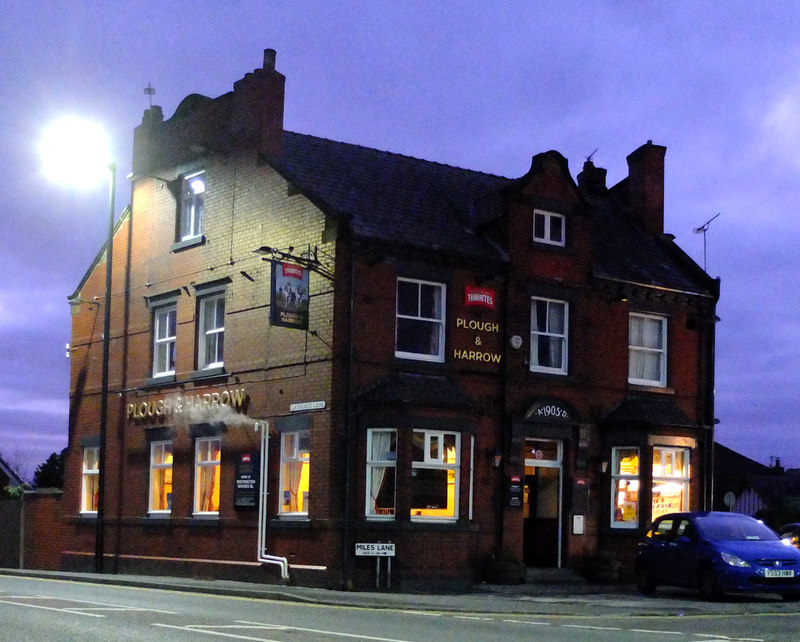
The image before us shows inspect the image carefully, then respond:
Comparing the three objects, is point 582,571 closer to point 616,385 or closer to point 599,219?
point 616,385

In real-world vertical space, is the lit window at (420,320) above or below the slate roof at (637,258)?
below

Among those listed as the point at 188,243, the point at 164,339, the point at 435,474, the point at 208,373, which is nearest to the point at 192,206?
the point at 188,243

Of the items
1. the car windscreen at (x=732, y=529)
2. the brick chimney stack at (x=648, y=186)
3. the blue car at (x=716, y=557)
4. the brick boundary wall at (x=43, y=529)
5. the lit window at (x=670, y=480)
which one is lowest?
the brick boundary wall at (x=43, y=529)

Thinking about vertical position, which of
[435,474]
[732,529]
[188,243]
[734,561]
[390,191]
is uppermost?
[390,191]

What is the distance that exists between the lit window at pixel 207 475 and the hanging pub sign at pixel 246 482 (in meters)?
1.24

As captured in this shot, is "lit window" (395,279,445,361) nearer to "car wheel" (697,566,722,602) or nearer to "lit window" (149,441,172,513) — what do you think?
"car wheel" (697,566,722,602)

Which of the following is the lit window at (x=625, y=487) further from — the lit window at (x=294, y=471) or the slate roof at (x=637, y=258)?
the lit window at (x=294, y=471)

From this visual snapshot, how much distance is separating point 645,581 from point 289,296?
28.8 feet

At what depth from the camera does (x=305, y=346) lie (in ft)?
80.4

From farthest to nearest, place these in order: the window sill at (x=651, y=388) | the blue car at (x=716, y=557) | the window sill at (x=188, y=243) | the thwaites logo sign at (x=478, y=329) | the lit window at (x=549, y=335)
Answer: the window sill at (x=188, y=243), the window sill at (x=651, y=388), the lit window at (x=549, y=335), the thwaites logo sign at (x=478, y=329), the blue car at (x=716, y=557)

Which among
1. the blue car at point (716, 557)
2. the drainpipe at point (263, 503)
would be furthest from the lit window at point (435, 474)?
the blue car at point (716, 557)

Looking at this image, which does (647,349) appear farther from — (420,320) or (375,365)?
(375,365)

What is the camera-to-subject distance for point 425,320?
25016 mm

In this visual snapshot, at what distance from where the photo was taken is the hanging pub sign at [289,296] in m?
23.2
